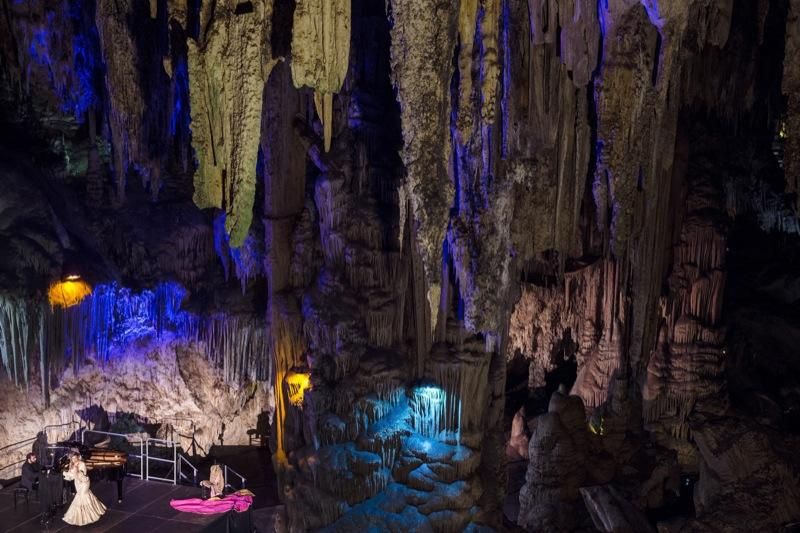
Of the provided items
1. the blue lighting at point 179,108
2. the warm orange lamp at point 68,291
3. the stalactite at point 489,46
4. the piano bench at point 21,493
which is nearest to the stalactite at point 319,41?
the stalactite at point 489,46

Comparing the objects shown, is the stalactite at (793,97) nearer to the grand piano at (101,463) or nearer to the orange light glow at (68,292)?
the grand piano at (101,463)

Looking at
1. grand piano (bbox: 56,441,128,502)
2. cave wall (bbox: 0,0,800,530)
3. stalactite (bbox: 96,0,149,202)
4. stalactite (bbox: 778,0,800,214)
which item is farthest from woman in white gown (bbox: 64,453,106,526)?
stalactite (bbox: 778,0,800,214)

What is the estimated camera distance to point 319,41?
5449 millimetres

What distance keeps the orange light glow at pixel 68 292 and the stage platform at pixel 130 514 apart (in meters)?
2.56

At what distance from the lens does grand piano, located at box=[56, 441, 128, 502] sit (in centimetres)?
745

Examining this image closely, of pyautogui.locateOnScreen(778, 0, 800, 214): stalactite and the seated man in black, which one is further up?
pyautogui.locateOnScreen(778, 0, 800, 214): stalactite

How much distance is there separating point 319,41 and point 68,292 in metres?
6.00

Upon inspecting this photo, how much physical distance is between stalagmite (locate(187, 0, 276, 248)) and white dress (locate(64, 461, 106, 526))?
2966 millimetres

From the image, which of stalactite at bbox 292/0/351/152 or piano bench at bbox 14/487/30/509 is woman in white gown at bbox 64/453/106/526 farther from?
A: stalactite at bbox 292/0/351/152

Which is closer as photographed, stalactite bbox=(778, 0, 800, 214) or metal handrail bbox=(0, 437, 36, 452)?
stalactite bbox=(778, 0, 800, 214)

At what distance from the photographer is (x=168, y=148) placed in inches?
433

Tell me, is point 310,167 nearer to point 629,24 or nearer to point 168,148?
point 168,148

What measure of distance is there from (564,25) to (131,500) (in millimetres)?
6603

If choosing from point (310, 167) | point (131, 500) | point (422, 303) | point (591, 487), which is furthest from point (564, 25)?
point (131, 500)
